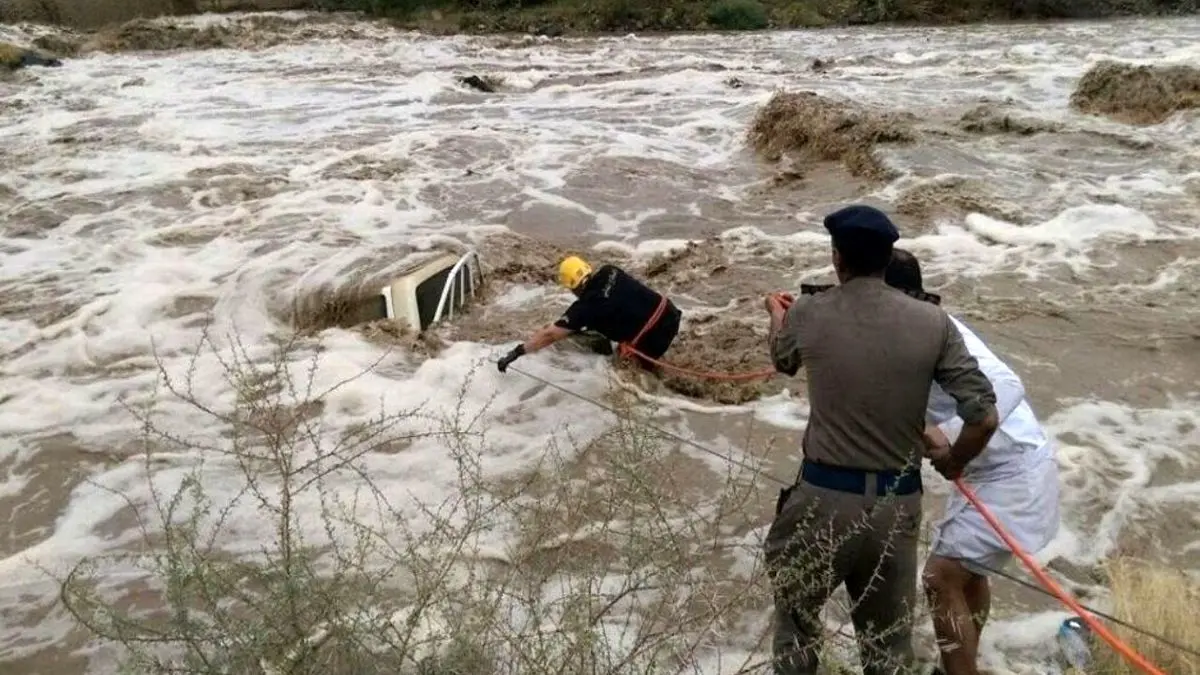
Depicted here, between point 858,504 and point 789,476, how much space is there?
2.36 m

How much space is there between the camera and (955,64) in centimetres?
1923

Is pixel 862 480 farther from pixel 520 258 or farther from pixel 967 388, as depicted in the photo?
pixel 520 258

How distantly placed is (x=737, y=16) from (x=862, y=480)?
28.7 meters

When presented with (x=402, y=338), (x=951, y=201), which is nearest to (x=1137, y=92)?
(x=951, y=201)

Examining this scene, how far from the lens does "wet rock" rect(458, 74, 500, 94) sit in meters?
18.6

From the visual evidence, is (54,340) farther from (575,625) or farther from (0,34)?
(0,34)

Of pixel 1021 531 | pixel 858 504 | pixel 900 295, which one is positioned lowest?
pixel 1021 531

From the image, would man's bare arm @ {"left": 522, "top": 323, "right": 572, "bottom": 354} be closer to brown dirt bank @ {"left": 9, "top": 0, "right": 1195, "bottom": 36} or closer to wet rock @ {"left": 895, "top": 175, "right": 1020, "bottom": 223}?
wet rock @ {"left": 895, "top": 175, "right": 1020, "bottom": 223}

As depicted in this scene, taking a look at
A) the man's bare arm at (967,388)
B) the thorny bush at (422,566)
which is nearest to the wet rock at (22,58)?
the thorny bush at (422,566)

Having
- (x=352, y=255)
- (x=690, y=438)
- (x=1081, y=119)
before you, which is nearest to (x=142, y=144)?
(x=352, y=255)

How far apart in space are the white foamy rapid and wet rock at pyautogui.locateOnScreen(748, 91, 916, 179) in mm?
467

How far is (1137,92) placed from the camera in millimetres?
13273

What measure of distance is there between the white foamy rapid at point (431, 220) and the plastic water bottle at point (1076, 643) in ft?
0.72

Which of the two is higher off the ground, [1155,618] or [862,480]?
[862,480]
